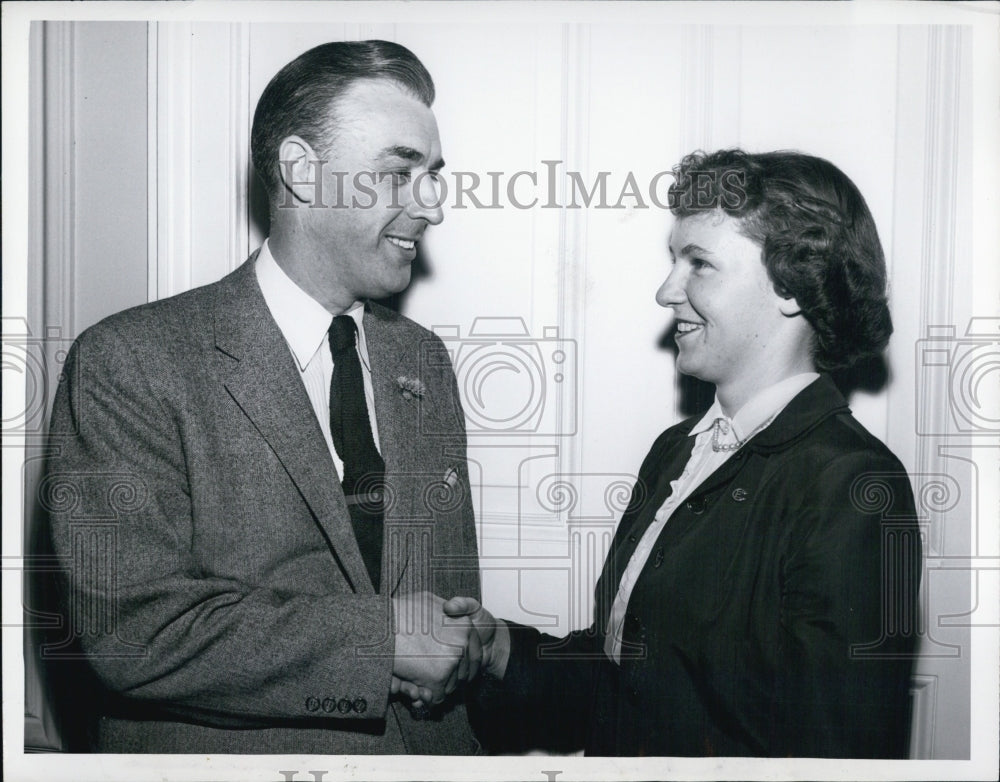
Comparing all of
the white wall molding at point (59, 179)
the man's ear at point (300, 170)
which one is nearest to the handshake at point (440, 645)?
the man's ear at point (300, 170)

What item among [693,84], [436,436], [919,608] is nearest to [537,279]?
[436,436]

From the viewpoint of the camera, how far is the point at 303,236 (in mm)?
2322

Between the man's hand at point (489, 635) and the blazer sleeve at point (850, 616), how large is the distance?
25.1 inches

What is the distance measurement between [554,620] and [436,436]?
0.53 m

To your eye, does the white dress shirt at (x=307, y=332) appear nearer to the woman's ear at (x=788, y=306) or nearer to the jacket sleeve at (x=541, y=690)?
the jacket sleeve at (x=541, y=690)

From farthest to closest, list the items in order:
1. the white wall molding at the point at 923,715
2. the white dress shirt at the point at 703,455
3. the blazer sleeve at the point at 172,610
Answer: the white wall molding at the point at 923,715 < the white dress shirt at the point at 703,455 < the blazer sleeve at the point at 172,610

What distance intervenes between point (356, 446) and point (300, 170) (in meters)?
0.66

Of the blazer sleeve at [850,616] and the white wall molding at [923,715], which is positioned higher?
the blazer sleeve at [850,616]

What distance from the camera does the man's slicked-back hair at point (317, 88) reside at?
2.31m

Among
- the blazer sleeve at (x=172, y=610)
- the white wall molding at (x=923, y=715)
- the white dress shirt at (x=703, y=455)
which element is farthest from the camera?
the white wall molding at (x=923, y=715)

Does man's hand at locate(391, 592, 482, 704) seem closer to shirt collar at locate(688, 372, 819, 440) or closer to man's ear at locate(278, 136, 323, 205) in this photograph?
shirt collar at locate(688, 372, 819, 440)

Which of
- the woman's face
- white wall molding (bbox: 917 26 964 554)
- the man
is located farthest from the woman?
the man

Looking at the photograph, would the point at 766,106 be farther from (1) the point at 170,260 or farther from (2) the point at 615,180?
(1) the point at 170,260

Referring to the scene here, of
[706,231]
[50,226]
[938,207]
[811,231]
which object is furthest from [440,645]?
[938,207]
